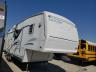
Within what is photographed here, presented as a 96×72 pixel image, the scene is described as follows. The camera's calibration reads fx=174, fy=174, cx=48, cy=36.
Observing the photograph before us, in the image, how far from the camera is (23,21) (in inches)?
361

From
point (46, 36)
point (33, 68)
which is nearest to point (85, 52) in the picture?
point (33, 68)

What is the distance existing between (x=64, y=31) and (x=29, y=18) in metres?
1.99

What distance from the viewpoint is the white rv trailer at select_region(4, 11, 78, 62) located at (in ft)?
22.0

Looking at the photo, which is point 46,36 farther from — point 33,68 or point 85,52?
point 85,52

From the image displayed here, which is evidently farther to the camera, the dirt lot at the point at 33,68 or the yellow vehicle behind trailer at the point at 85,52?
the yellow vehicle behind trailer at the point at 85,52

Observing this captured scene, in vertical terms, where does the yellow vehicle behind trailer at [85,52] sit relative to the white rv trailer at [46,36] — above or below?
below

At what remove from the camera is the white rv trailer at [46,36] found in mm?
A: 6703

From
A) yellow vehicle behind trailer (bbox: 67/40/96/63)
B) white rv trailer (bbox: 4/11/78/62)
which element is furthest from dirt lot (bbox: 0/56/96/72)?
yellow vehicle behind trailer (bbox: 67/40/96/63)

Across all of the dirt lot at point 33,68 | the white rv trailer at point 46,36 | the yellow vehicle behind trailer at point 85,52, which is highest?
the white rv trailer at point 46,36

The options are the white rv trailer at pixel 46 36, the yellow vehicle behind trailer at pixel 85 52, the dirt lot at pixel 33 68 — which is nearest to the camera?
the white rv trailer at pixel 46 36

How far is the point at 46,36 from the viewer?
6551 mm

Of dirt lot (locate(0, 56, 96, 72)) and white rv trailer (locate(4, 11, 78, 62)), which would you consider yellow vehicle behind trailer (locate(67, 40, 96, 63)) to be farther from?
white rv trailer (locate(4, 11, 78, 62))

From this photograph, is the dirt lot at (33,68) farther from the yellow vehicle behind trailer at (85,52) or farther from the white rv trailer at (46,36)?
the yellow vehicle behind trailer at (85,52)

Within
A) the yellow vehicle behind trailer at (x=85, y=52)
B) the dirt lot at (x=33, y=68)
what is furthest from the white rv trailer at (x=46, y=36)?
the yellow vehicle behind trailer at (x=85, y=52)
